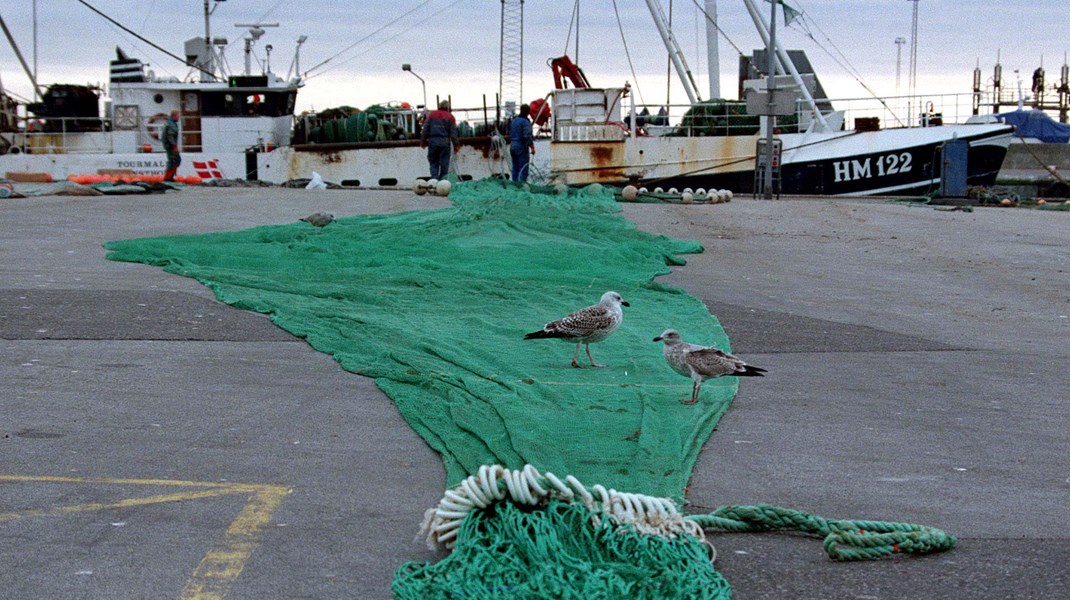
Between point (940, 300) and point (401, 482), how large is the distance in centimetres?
709

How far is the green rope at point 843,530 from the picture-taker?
3.88 m

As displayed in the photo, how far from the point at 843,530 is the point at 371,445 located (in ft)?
7.31

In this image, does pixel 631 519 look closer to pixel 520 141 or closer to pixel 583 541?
pixel 583 541

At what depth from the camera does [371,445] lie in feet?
17.2

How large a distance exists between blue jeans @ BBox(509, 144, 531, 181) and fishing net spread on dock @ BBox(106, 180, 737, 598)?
8702 mm

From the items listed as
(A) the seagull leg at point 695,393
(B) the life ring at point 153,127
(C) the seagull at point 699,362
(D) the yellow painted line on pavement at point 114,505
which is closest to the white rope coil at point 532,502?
(D) the yellow painted line on pavement at point 114,505

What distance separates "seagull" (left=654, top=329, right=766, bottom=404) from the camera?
5.67 m

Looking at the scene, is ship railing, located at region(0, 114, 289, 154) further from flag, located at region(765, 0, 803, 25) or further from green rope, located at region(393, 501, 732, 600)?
green rope, located at region(393, 501, 732, 600)

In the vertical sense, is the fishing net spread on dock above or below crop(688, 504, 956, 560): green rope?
above

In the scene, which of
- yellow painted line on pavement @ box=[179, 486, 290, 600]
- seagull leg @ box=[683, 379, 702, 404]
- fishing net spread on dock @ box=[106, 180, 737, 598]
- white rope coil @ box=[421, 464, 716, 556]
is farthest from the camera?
seagull leg @ box=[683, 379, 702, 404]

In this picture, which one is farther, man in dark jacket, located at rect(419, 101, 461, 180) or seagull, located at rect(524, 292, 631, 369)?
man in dark jacket, located at rect(419, 101, 461, 180)

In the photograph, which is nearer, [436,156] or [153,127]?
[436,156]

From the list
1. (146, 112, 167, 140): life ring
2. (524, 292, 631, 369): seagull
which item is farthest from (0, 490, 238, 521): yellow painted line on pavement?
(146, 112, 167, 140): life ring

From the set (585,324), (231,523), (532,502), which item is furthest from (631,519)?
(585,324)
